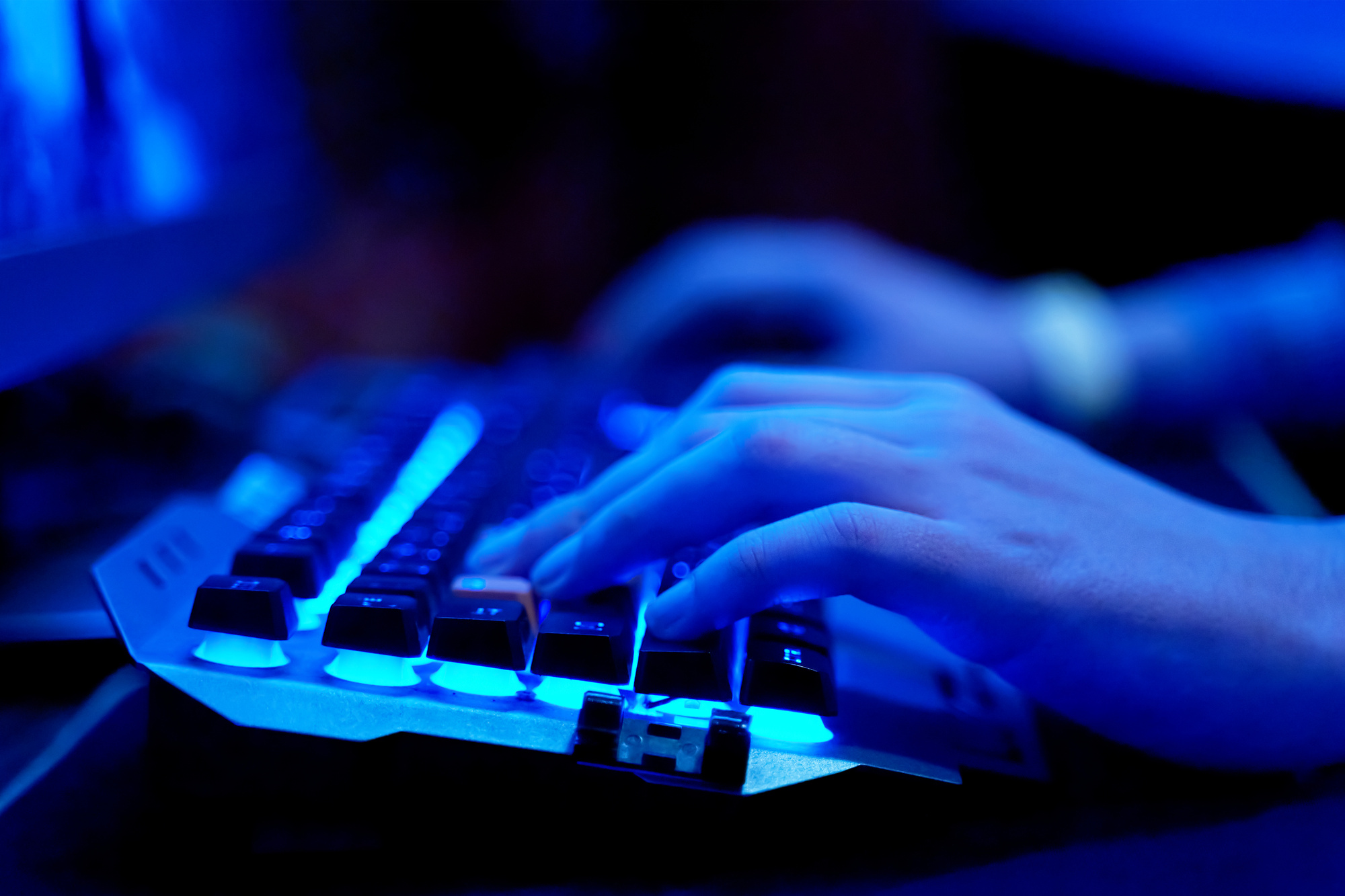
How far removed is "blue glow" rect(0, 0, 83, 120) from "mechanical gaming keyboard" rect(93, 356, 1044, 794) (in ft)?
0.78

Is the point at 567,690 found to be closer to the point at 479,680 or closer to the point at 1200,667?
the point at 479,680

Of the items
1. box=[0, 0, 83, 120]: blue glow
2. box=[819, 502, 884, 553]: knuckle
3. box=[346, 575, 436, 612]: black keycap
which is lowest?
box=[346, 575, 436, 612]: black keycap

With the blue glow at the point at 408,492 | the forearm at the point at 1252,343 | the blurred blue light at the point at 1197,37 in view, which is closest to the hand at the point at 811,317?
the forearm at the point at 1252,343

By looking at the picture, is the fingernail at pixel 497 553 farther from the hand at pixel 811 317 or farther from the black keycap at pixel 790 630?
the hand at pixel 811 317

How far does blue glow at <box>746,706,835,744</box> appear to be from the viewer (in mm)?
342

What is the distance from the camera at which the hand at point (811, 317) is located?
0.90 metres

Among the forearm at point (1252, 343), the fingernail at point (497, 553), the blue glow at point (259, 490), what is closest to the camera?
the fingernail at point (497, 553)

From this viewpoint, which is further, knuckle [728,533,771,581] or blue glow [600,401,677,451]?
blue glow [600,401,677,451]

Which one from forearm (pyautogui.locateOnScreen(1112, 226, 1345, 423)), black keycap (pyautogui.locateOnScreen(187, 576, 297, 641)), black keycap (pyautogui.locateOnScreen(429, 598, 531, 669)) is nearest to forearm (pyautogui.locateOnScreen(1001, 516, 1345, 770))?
black keycap (pyautogui.locateOnScreen(429, 598, 531, 669))

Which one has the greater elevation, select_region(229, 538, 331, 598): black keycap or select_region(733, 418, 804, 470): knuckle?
select_region(733, 418, 804, 470): knuckle

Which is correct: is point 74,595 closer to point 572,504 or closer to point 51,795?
point 51,795

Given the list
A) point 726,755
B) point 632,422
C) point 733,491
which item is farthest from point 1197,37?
point 726,755

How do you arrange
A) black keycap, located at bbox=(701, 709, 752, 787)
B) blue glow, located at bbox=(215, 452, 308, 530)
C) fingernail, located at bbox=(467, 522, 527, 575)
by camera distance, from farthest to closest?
blue glow, located at bbox=(215, 452, 308, 530) → fingernail, located at bbox=(467, 522, 527, 575) → black keycap, located at bbox=(701, 709, 752, 787)

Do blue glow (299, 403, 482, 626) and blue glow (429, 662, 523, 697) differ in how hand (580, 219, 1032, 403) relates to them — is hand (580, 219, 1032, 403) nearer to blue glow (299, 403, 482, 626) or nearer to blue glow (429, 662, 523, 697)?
blue glow (299, 403, 482, 626)
